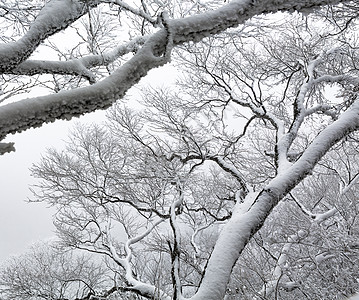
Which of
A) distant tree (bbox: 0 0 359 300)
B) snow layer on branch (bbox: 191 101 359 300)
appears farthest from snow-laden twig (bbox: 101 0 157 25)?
snow layer on branch (bbox: 191 101 359 300)

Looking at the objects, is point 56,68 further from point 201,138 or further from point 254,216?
point 201,138

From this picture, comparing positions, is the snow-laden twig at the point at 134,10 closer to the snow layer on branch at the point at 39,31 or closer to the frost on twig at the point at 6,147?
the snow layer on branch at the point at 39,31

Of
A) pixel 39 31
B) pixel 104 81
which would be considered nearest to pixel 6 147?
pixel 104 81

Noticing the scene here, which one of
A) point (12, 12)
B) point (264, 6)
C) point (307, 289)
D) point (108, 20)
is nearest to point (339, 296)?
point (307, 289)

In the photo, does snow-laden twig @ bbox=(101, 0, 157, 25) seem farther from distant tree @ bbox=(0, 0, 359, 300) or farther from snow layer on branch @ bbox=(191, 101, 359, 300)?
snow layer on branch @ bbox=(191, 101, 359, 300)

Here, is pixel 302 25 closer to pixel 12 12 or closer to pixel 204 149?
pixel 204 149

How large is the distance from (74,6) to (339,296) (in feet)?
16.2

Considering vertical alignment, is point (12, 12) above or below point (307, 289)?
above

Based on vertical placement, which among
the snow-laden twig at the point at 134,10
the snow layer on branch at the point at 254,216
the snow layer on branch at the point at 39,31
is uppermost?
the snow-laden twig at the point at 134,10

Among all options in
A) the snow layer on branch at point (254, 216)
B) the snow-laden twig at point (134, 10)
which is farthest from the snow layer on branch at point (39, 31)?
the snow layer on branch at point (254, 216)

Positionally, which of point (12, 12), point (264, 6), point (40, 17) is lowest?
point (264, 6)

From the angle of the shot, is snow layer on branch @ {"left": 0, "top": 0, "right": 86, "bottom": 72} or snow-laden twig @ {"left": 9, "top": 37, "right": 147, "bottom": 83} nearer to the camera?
snow layer on branch @ {"left": 0, "top": 0, "right": 86, "bottom": 72}

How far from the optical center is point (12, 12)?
3.75m

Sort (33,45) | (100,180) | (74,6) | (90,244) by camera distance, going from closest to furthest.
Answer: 1. (33,45)
2. (74,6)
3. (100,180)
4. (90,244)
